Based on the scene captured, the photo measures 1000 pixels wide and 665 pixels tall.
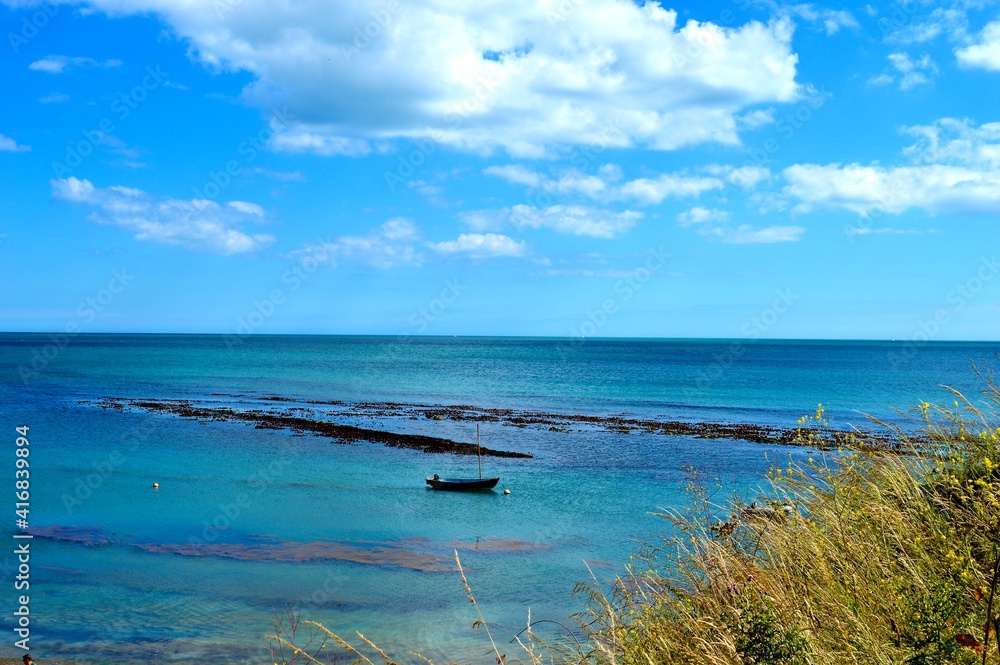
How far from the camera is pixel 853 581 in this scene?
5.42 metres

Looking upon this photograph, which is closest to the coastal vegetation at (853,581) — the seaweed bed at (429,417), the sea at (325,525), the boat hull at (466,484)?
the sea at (325,525)

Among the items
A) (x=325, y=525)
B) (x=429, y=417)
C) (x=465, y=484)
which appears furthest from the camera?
(x=429, y=417)

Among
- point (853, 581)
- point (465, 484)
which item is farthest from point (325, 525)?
point (853, 581)

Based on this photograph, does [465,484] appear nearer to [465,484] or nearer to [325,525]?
[465,484]

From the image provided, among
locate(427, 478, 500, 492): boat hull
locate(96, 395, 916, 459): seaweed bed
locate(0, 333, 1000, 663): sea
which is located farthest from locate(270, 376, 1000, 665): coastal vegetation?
locate(96, 395, 916, 459): seaweed bed

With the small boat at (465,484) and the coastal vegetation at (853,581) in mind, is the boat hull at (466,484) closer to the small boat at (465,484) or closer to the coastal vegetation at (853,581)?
the small boat at (465,484)

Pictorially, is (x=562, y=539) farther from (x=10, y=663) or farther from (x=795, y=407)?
(x=795, y=407)

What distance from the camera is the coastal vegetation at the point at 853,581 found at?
4168 mm

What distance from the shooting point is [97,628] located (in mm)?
14422

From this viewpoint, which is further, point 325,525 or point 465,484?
point 465,484

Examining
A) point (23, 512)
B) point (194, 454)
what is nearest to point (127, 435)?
point (194, 454)

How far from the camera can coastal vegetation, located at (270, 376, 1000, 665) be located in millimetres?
4168

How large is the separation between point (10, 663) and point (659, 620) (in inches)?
483

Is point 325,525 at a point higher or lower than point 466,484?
lower
